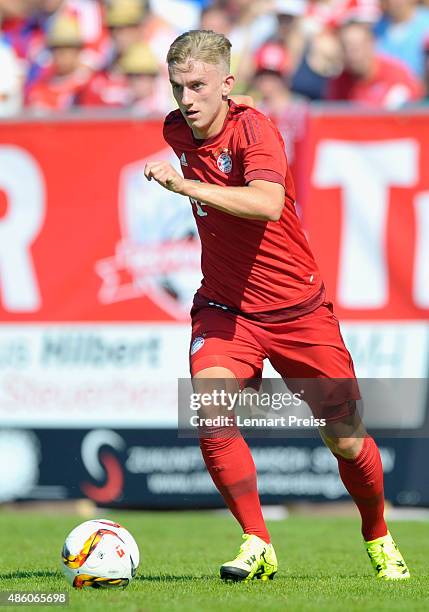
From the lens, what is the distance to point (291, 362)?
6617 mm

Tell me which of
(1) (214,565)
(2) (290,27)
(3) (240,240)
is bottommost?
(1) (214,565)

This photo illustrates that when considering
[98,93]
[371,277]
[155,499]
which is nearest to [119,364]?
[155,499]

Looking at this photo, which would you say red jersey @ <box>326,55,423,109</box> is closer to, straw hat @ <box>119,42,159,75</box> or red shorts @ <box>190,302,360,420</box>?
straw hat @ <box>119,42,159,75</box>

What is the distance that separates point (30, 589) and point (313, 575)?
5.74 ft

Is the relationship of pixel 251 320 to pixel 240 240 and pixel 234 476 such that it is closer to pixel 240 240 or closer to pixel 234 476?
pixel 240 240

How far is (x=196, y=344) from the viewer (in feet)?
21.5

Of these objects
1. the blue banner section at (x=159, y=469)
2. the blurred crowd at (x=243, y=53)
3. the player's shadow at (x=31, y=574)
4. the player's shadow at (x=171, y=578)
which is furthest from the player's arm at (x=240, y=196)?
the blue banner section at (x=159, y=469)

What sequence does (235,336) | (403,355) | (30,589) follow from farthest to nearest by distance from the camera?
(403,355), (235,336), (30,589)

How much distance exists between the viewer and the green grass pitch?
5.58m

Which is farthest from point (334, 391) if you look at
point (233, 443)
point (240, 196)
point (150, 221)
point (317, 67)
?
point (317, 67)

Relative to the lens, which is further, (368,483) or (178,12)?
(178,12)

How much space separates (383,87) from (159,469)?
428 centimetres

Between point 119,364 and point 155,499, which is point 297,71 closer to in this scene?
point 119,364

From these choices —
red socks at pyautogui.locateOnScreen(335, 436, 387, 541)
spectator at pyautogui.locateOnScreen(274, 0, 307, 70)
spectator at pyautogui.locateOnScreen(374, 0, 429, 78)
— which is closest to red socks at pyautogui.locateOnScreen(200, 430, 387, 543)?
red socks at pyautogui.locateOnScreen(335, 436, 387, 541)
